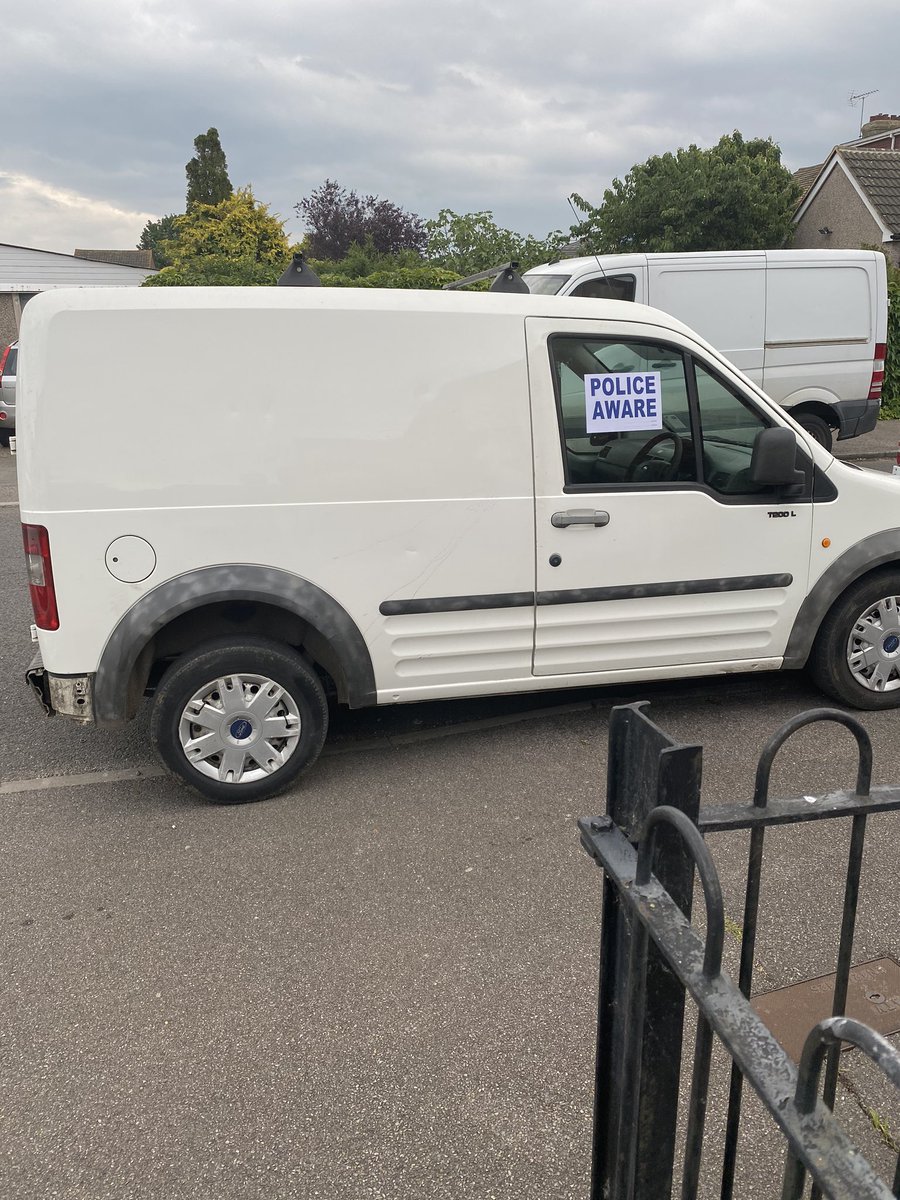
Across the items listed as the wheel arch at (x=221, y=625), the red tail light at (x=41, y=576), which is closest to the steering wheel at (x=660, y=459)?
the wheel arch at (x=221, y=625)

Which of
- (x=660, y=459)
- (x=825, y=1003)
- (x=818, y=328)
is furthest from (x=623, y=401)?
(x=818, y=328)

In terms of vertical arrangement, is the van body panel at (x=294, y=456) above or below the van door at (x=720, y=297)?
below

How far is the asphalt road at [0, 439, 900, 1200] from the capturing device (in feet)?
7.30

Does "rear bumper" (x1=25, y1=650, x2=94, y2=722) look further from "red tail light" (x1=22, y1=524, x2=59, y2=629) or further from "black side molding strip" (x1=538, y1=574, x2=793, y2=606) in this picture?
"black side molding strip" (x1=538, y1=574, x2=793, y2=606)

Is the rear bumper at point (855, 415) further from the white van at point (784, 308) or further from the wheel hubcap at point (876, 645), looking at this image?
the wheel hubcap at point (876, 645)

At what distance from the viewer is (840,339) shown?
10.4 m

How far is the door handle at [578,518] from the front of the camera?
4012 mm

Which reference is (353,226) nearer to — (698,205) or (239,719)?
(698,205)

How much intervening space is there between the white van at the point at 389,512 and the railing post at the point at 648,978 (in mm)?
2486

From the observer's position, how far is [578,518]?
13.2ft

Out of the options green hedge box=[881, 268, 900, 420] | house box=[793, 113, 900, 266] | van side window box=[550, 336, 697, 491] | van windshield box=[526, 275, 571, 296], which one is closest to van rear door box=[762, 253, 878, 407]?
van windshield box=[526, 275, 571, 296]

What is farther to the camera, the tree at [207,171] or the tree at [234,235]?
the tree at [207,171]

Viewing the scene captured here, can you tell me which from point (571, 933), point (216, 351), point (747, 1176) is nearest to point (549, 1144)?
point (747, 1176)

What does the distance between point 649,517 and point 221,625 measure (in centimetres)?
191
